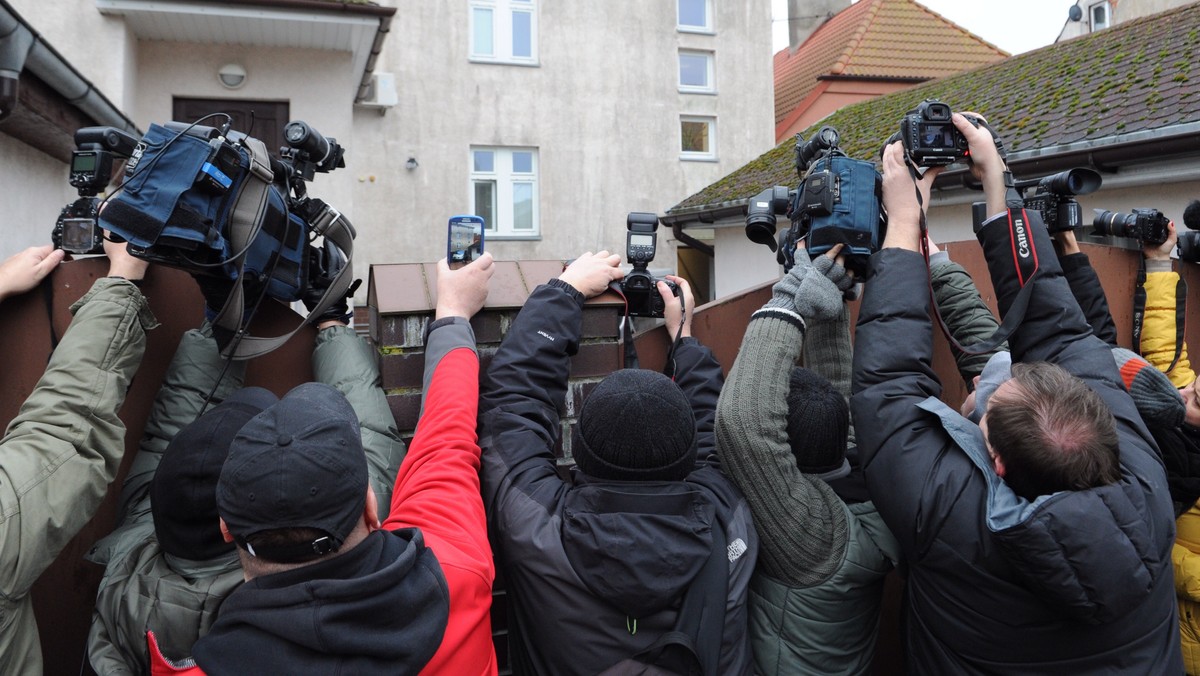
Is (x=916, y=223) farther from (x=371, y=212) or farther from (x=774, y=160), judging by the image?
(x=371, y=212)

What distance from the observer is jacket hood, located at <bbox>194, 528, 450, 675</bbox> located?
1.29 metres

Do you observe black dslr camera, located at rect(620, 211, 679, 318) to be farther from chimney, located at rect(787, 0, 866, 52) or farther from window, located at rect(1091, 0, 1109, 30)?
chimney, located at rect(787, 0, 866, 52)

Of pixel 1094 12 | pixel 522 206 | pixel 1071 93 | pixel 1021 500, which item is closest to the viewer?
pixel 1021 500

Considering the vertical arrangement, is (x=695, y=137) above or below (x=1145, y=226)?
above

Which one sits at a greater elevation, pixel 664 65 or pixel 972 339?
pixel 664 65

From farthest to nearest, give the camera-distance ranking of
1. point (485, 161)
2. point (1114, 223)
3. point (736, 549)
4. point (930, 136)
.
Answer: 1. point (485, 161)
2. point (1114, 223)
3. point (930, 136)
4. point (736, 549)

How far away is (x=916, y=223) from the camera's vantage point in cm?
213

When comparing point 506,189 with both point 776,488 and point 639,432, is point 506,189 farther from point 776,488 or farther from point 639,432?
point 639,432

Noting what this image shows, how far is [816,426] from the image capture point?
198 cm

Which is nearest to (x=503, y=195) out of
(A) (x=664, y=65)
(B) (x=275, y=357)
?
(A) (x=664, y=65)

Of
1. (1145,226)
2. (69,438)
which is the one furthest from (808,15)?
(69,438)

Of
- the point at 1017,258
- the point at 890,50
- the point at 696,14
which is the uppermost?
the point at 890,50

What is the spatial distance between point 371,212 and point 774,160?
7.00 metres

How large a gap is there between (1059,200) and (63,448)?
3029mm
